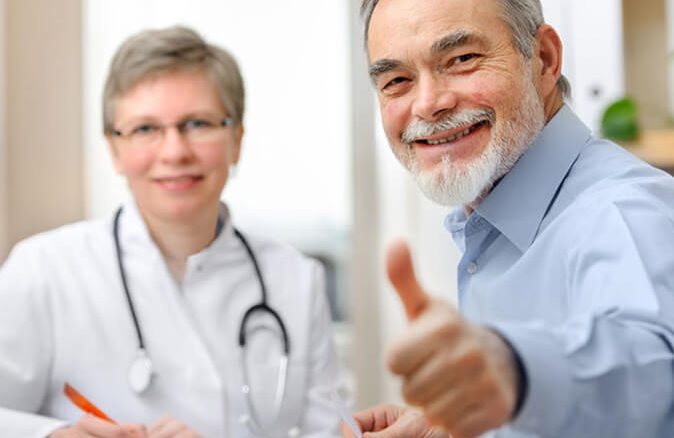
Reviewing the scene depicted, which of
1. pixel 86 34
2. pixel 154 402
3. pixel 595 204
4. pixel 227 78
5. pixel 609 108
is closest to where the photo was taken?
pixel 595 204

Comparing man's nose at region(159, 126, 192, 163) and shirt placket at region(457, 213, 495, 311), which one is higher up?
man's nose at region(159, 126, 192, 163)

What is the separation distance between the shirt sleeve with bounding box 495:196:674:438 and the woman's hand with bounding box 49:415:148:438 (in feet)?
2.04

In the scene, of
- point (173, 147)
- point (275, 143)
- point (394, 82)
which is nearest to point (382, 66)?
point (394, 82)

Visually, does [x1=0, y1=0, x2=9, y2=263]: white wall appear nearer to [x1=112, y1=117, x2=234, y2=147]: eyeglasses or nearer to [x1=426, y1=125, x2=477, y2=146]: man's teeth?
[x1=112, y1=117, x2=234, y2=147]: eyeglasses

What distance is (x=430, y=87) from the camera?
0.76m

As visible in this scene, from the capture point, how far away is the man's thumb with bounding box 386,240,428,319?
1.45 feet

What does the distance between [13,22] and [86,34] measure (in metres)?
0.20

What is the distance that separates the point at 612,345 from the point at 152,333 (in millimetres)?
885

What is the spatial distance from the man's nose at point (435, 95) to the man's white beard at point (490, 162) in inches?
0.5

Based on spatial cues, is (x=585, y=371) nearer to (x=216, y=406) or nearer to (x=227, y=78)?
(x=216, y=406)

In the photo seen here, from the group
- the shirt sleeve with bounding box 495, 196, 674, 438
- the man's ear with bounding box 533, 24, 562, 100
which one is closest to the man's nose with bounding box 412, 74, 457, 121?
the man's ear with bounding box 533, 24, 562, 100

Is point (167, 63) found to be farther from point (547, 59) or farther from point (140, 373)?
point (547, 59)

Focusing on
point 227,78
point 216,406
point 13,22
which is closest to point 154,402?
point 216,406

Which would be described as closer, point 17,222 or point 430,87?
point 430,87
